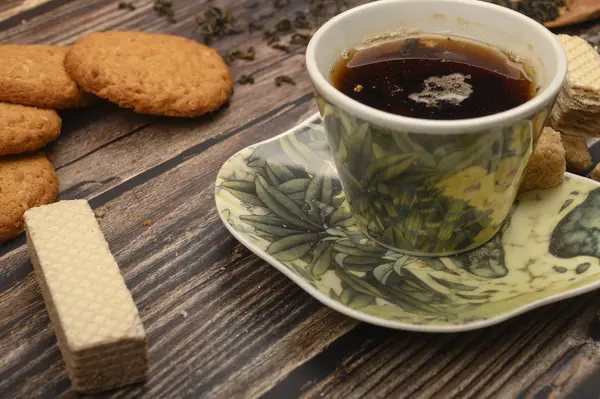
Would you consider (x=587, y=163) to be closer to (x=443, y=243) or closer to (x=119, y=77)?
(x=443, y=243)

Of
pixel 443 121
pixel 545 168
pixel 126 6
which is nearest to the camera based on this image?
pixel 443 121

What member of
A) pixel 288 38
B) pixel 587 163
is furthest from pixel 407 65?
pixel 288 38

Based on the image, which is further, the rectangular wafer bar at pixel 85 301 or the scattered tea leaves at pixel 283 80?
A: the scattered tea leaves at pixel 283 80

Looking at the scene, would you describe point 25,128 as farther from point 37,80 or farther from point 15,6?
point 15,6

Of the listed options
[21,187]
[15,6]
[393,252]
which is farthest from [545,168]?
[15,6]

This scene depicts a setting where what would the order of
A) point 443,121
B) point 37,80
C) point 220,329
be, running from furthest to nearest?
point 37,80 < point 220,329 < point 443,121

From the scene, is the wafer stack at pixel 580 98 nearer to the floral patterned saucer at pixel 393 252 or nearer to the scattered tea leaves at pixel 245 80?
the floral patterned saucer at pixel 393 252

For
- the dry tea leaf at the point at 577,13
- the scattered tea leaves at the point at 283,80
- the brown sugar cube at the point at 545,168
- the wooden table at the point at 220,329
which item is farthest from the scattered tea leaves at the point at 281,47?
the brown sugar cube at the point at 545,168
